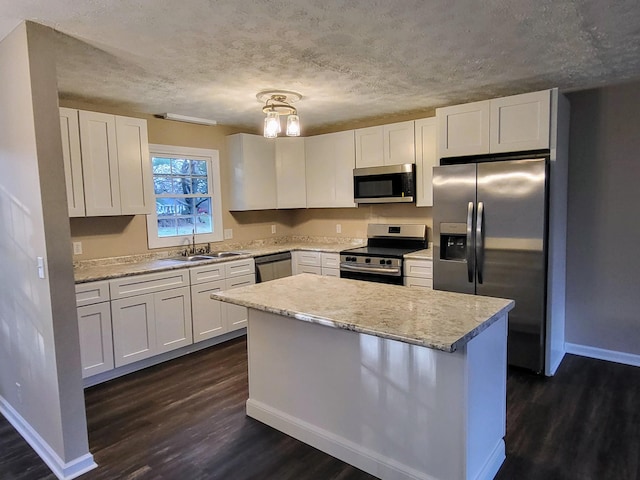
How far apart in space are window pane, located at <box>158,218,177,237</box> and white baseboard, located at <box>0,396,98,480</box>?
2081 mm

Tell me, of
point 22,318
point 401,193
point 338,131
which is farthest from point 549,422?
point 338,131

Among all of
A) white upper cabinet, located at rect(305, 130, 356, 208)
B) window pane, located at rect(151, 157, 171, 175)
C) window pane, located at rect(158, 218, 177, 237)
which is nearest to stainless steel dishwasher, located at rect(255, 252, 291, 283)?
white upper cabinet, located at rect(305, 130, 356, 208)

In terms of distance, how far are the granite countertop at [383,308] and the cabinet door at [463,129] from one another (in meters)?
1.65

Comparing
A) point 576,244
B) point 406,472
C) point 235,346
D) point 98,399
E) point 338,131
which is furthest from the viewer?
point 338,131

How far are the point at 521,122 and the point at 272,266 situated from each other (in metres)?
2.85

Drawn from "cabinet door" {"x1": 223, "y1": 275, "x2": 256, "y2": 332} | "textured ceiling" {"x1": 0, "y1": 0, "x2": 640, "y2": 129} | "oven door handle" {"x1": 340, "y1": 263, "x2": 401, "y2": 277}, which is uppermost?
"textured ceiling" {"x1": 0, "y1": 0, "x2": 640, "y2": 129}

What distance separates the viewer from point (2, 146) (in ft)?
8.04

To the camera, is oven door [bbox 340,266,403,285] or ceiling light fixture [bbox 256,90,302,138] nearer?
ceiling light fixture [bbox 256,90,302,138]

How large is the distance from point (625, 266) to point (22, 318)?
4547mm

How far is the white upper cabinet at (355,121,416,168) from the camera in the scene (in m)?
4.32

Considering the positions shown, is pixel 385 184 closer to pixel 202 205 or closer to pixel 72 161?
pixel 202 205

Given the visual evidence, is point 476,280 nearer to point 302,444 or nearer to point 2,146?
point 302,444

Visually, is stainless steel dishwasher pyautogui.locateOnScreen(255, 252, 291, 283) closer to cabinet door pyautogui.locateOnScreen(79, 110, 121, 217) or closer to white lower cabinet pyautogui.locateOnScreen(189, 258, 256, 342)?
white lower cabinet pyautogui.locateOnScreen(189, 258, 256, 342)

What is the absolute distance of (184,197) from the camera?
459 centimetres
